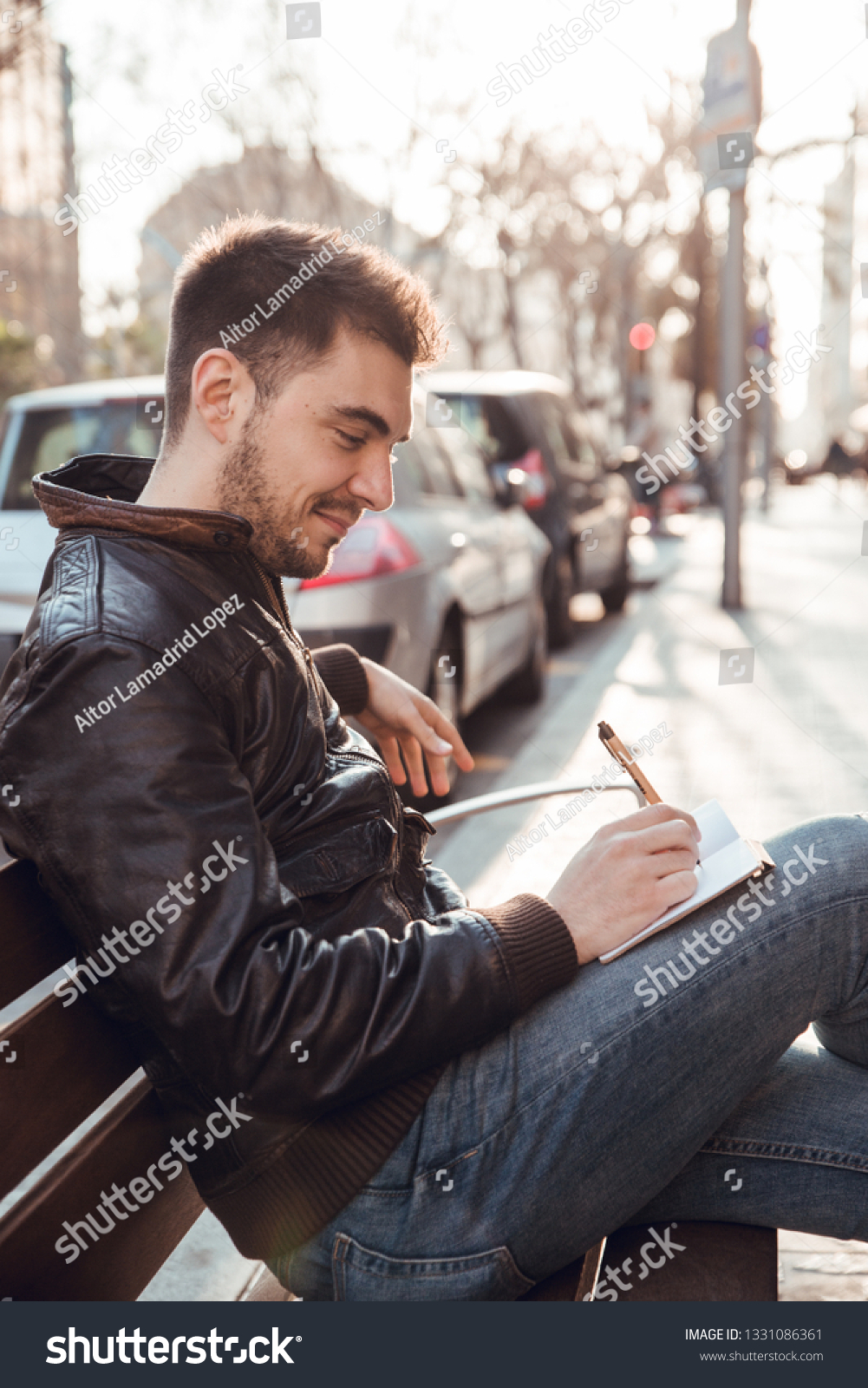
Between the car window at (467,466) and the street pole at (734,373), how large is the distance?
388 cm

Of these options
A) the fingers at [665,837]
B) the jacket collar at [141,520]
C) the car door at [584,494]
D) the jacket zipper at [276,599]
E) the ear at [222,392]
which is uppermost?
the ear at [222,392]

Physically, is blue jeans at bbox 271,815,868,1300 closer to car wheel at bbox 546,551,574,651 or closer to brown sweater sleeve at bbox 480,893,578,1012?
brown sweater sleeve at bbox 480,893,578,1012

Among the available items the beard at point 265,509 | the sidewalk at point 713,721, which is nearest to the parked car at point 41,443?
the sidewalk at point 713,721

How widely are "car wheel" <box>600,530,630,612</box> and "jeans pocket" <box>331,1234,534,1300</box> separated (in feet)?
32.5

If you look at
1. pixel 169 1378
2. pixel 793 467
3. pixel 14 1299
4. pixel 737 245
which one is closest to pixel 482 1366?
pixel 169 1378

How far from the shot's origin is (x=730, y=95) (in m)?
8.45

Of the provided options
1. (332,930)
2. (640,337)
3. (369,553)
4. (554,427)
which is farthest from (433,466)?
(640,337)

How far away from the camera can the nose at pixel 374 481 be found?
5.50 feet

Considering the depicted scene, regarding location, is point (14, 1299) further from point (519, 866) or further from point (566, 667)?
point (566, 667)

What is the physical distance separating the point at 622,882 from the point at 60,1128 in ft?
2.11

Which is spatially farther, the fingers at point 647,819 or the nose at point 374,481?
the nose at point 374,481

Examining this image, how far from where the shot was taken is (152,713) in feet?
4.26

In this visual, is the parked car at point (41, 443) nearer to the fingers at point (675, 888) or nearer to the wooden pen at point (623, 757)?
the wooden pen at point (623, 757)

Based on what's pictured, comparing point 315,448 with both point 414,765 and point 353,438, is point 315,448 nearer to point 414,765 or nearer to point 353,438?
point 353,438
